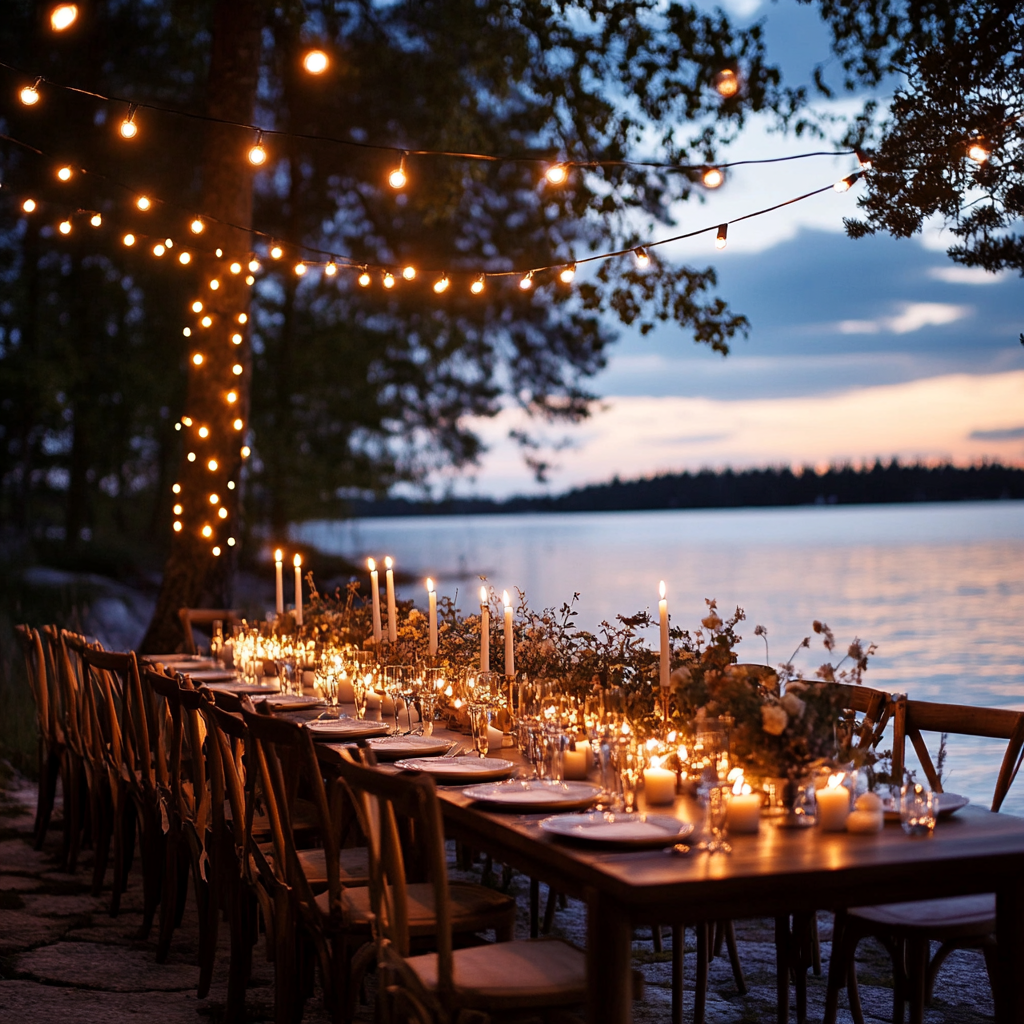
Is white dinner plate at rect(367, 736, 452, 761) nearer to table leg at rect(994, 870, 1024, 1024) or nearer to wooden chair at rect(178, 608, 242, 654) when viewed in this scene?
table leg at rect(994, 870, 1024, 1024)

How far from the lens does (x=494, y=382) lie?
1798 cm

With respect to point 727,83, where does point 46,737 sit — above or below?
below

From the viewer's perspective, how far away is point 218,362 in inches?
330

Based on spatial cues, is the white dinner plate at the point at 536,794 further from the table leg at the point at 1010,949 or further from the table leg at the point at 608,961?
the table leg at the point at 1010,949

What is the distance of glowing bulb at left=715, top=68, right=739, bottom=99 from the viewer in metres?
9.13

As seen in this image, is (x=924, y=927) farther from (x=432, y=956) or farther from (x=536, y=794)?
(x=432, y=956)

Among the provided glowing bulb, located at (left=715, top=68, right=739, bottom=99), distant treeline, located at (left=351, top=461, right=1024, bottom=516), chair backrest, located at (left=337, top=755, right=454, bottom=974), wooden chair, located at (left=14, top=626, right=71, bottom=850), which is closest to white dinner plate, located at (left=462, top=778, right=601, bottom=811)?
chair backrest, located at (left=337, top=755, right=454, bottom=974)

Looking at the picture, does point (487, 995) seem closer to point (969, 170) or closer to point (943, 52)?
point (969, 170)

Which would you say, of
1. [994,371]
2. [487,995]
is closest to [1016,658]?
[487,995]

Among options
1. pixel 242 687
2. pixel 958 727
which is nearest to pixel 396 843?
pixel 958 727

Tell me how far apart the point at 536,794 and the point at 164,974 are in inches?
72.2

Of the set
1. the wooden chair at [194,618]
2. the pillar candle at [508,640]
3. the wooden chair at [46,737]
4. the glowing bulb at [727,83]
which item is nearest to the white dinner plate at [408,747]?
the pillar candle at [508,640]

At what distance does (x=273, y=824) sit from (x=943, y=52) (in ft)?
11.3

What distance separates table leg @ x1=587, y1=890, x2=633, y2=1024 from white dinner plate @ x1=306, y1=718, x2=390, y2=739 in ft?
5.20
